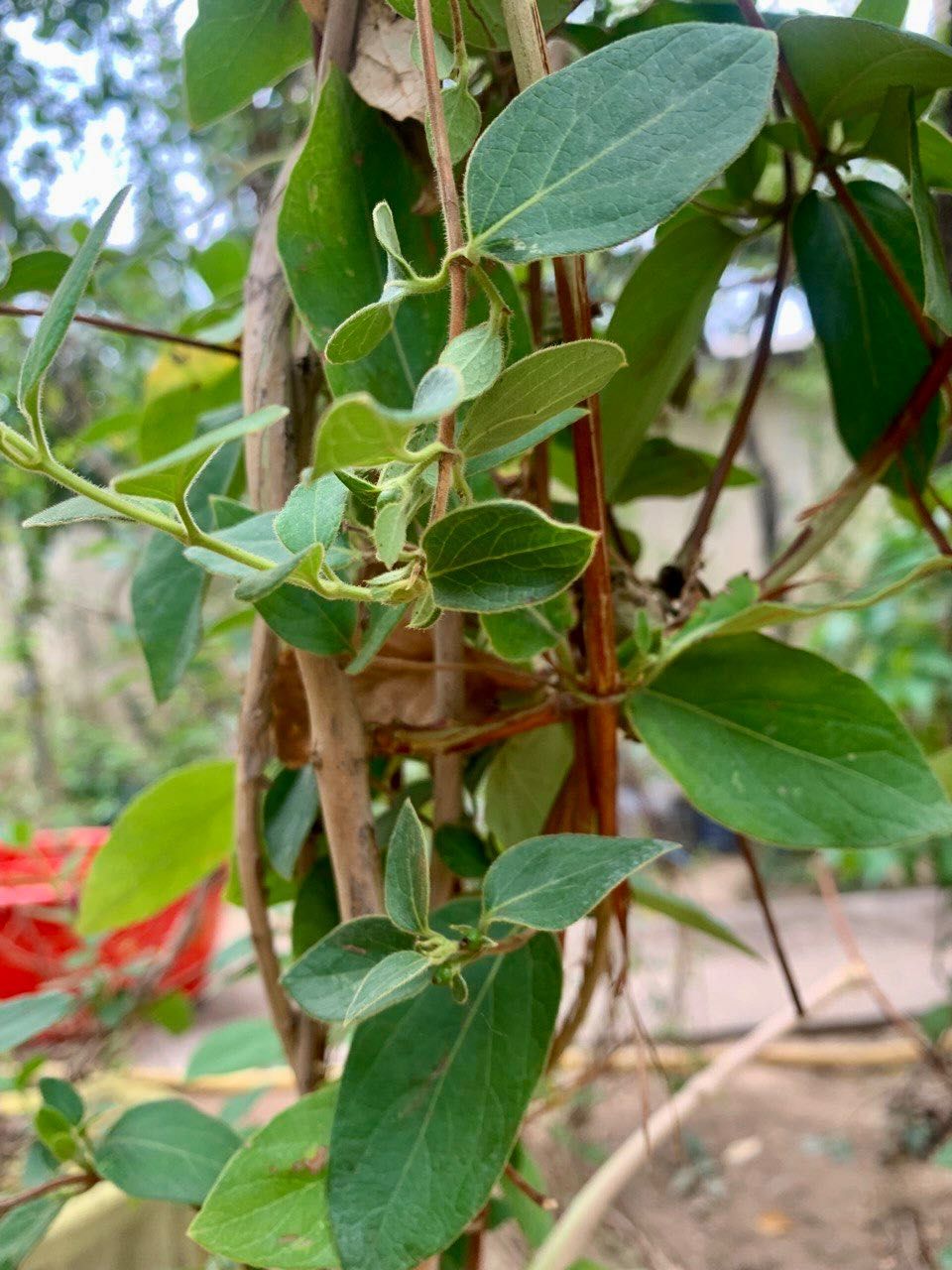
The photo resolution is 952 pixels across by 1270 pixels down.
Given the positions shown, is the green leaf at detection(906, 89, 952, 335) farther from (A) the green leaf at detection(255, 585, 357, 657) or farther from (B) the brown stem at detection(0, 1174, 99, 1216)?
(B) the brown stem at detection(0, 1174, 99, 1216)

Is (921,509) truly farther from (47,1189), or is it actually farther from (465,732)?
(47,1189)

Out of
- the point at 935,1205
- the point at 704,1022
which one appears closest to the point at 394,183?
the point at 935,1205

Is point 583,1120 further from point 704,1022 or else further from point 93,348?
point 93,348

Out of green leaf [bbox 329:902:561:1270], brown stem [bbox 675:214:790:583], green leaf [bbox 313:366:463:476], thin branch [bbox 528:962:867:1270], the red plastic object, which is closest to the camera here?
green leaf [bbox 313:366:463:476]

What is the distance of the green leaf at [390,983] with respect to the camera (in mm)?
170

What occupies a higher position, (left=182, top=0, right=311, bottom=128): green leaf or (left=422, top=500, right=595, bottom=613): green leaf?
(left=182, top=0, right=311, bottom=128): green leaf

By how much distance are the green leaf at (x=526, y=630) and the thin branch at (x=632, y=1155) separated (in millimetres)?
168

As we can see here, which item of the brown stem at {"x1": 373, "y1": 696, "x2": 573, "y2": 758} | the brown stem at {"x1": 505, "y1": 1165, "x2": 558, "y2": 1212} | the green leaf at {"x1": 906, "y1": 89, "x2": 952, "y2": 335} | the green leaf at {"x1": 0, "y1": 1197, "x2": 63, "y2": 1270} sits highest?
the green leaf at {"x1": 906, "y1": 89, "x2": 952, "y2": 335}

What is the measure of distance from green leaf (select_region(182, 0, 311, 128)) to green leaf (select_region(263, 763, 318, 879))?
20cm

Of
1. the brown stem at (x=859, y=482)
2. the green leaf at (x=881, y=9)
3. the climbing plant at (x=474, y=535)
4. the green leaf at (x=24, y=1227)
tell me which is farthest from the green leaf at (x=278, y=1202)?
the green leaf at (x=881, y=9)

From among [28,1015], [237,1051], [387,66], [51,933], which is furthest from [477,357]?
[51,933]

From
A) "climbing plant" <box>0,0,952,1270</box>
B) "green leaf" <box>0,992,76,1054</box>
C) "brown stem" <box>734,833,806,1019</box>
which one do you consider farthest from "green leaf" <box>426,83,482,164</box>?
"green leaf" <box>0,992,76,1054</box>

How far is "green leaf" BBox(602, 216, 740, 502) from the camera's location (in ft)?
→ 0.97

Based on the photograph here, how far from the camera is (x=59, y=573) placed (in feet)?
8.06
